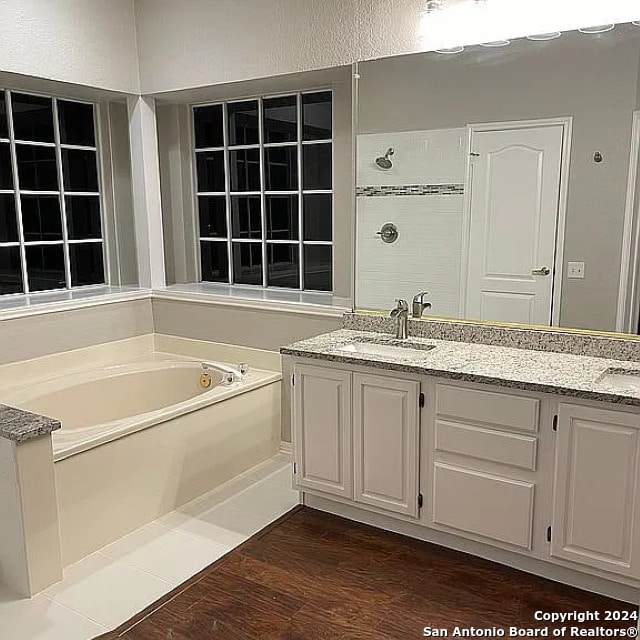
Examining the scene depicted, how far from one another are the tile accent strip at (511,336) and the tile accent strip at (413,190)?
2.05 ft

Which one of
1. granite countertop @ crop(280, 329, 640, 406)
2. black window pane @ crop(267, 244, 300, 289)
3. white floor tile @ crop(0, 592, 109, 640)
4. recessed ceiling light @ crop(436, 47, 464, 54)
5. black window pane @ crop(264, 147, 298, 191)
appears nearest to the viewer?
white floor tile @ crop(0, 592, 109, 640)

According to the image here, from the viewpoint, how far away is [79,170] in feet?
14.1

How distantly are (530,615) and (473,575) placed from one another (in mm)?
282

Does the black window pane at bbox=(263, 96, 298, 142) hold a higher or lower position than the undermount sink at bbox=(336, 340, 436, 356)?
higher

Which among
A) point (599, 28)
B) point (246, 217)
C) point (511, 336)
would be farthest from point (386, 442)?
point (246, 217)

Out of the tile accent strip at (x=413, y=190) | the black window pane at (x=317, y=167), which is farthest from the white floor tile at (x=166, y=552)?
the black window pane at (x=317, y=167)

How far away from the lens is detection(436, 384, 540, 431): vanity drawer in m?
2.38

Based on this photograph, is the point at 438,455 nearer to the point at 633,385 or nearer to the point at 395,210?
the point at 633,385

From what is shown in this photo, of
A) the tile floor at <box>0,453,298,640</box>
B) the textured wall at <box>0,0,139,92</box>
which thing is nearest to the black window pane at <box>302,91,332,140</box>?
the textured wall at <box>0,0,139,92</box>

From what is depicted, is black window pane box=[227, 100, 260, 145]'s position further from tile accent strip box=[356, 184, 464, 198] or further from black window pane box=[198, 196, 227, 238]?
tile accent strip box=[356, 184, 464, 198]

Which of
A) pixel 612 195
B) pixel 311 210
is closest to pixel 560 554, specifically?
pixel 612 195

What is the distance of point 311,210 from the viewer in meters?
4.02

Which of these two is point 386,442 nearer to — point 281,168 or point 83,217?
point 281,168

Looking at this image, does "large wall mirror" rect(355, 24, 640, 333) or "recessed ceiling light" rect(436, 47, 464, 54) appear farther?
"recessed ceiling light" rect(436, 47, 464, 54)
